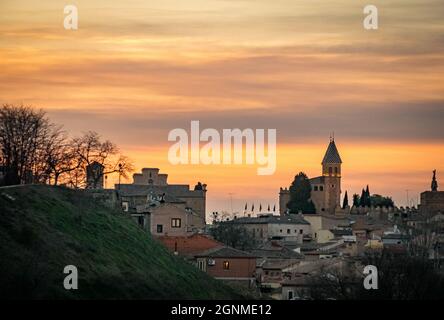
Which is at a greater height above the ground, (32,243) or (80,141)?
(80,141)

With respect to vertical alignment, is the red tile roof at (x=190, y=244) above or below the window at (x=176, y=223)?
below

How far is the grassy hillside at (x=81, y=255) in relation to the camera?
70.8 meters

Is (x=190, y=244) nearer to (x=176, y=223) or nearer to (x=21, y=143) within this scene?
(x=176, y=223)

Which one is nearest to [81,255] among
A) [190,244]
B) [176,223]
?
[190,244]

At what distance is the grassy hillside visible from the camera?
70.8m

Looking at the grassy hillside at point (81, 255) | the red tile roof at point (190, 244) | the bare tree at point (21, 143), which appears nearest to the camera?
the grassy hillside at point (81, 255)

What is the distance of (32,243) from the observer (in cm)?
7656

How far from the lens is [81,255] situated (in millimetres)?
79438

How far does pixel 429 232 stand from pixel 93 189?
75692 millimetres

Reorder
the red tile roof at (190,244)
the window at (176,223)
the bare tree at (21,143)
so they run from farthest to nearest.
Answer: the window at (176,223) < the red tile roof at (190,244) < the bare tree at (21,143)

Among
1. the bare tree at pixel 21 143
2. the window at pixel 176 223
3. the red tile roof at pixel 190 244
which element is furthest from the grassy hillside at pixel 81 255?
the window at pixel 176 223

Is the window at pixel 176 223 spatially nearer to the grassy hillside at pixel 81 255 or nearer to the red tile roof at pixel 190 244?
the red tile roof at pixel 190 244

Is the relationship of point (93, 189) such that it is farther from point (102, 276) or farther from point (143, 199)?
point (143, 199)
